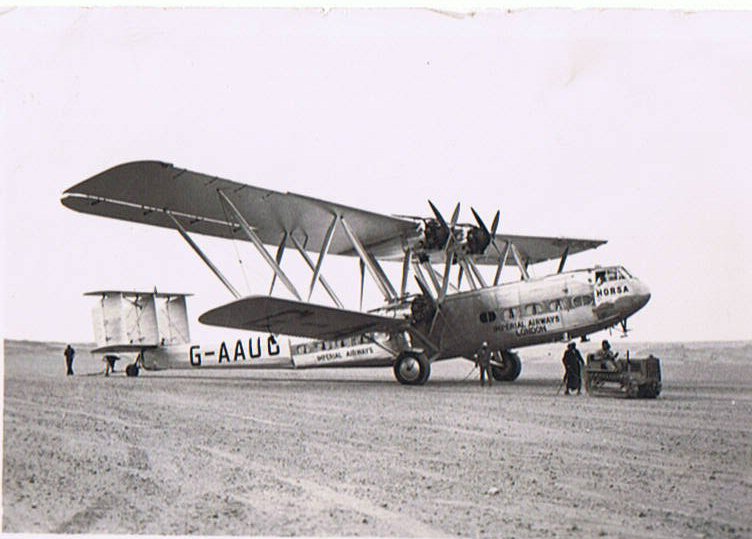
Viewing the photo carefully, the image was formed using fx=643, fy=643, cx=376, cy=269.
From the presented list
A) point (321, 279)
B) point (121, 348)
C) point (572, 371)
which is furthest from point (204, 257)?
point (572, 371)

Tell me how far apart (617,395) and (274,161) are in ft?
17.2

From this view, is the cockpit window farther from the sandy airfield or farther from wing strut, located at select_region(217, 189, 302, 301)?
wing strut, located at select_region(217, 189, 302, 301)

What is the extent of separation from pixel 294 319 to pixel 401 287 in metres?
1.96

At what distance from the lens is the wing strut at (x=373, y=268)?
387 inches

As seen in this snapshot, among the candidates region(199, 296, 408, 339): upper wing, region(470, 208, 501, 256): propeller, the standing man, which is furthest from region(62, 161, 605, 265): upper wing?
the standing man

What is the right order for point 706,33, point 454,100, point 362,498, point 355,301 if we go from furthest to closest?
1. point 355,301
2. point 454,100
3. point 706,33
4. point 362,498

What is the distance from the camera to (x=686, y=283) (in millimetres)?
7309

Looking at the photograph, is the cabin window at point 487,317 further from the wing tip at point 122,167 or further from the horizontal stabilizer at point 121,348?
the horizontal stabilizer at point 121,348

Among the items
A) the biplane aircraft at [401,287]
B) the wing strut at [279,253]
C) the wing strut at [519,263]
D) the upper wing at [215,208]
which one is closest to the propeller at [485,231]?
the biplane aircraft at [401,287]

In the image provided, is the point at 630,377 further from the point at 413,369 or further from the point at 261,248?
the point at 261,248

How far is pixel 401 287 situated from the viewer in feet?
34.6

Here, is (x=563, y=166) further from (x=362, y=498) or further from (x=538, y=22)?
(x=362, y=498)

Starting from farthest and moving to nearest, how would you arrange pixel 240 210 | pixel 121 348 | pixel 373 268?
1. pixel 121 348
2. pixel 373 268
3. pixel 240 210

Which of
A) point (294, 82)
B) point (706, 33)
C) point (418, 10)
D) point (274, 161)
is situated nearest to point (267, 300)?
point (274, 161)
